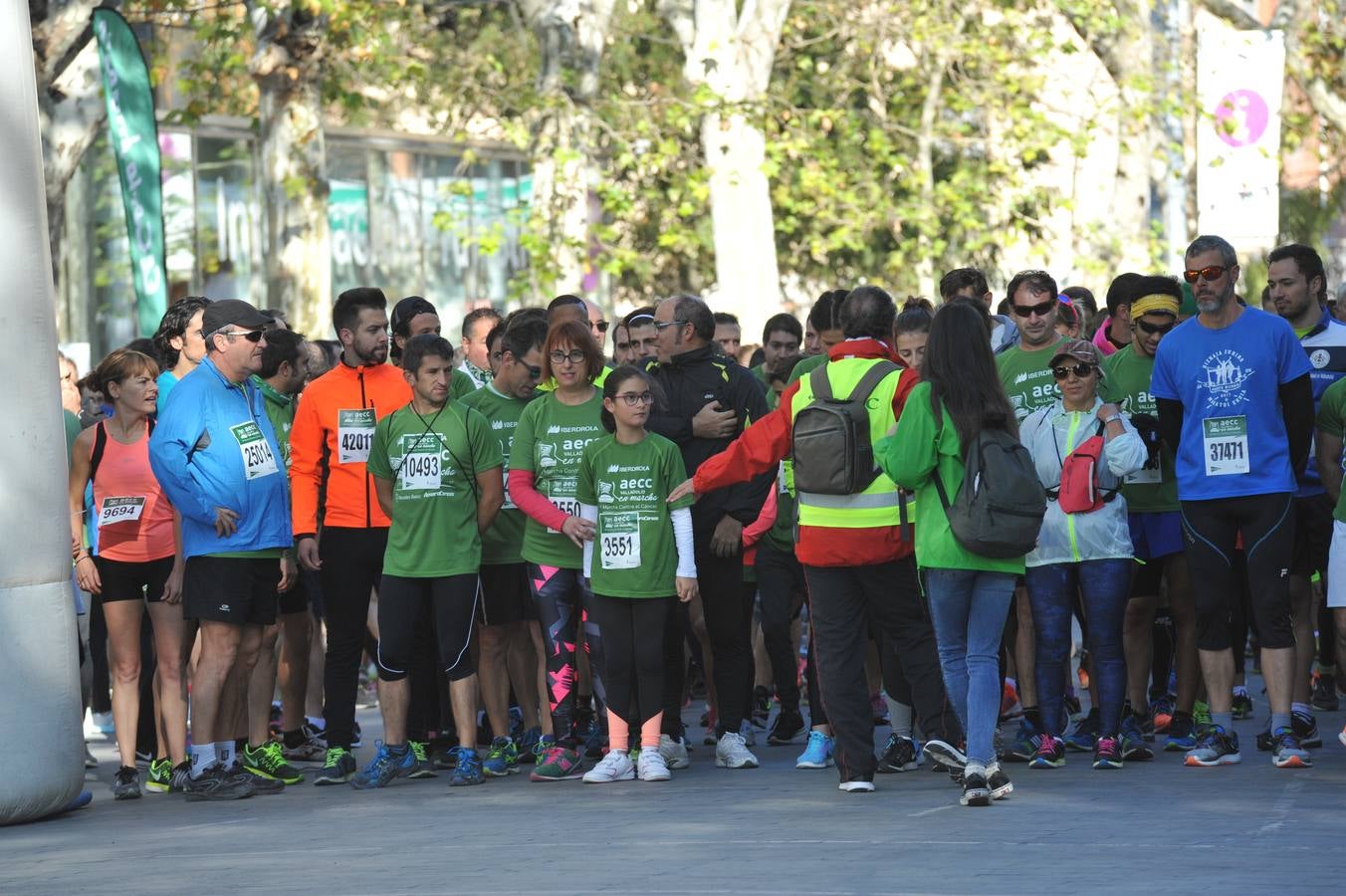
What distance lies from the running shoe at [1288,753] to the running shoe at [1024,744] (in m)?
1.08

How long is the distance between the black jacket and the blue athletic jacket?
193cm

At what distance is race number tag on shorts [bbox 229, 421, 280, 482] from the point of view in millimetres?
10078

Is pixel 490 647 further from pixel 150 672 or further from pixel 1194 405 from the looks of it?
pixel 1194 405

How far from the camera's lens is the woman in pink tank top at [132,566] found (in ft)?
34.1

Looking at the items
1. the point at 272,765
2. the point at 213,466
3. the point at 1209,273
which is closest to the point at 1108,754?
the point at 1209,273

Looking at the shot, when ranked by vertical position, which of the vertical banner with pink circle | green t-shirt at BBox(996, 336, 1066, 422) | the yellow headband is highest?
the vertical banner with pink circle

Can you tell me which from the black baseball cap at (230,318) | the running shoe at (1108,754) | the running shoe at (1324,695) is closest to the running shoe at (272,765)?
the black baseball cap at (230,318)

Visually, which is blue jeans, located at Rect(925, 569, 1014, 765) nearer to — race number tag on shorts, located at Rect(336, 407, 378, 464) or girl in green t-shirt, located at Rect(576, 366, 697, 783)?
girl in green t-shirt, located at Rect(576, 366, 697, 783)

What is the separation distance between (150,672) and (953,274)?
4873mm

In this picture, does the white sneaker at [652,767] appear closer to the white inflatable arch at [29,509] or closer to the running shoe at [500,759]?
the running shoe at [500,759]

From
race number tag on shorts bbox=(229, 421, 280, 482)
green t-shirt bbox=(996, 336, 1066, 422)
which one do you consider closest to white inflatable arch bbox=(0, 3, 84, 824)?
race number tag on shorts bbox=(229, 421, 280, 482)

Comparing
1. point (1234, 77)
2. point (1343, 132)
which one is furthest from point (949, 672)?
point (1343, 132)

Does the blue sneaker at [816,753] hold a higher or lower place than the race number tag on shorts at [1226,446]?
lower

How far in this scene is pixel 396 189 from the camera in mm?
37562
